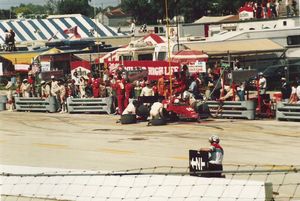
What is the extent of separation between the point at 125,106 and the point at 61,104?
13.6 feet

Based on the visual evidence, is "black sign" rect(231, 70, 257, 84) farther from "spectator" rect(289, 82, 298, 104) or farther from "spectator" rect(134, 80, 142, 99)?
"spectator" rect(134, 80, 142, 99)

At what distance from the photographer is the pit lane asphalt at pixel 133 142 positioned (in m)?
17.4

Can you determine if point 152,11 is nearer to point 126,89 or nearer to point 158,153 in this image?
point 126,89

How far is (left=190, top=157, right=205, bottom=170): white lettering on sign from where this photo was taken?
12.2m

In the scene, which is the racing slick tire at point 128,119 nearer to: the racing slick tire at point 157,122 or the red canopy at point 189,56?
the racing slick tire at point 157,122

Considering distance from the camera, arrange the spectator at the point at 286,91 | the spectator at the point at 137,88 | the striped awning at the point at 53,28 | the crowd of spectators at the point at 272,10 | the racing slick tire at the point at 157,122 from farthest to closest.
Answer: the striped awning at the point at 53,28
the crowd of spectators at the point at 272,10
the spectator at the point at 137,88
the spectator at the point at 286,91
the racing slick tire at the point at 157,122

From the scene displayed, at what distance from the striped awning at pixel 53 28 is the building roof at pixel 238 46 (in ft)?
83.9

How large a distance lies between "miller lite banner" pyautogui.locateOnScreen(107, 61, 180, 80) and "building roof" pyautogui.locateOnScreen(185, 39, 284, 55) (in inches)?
149

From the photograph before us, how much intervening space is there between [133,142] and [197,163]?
8.45 m

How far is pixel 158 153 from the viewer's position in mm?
18578

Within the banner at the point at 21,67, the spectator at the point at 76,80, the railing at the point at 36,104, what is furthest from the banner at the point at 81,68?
the banner at the point at 21,67

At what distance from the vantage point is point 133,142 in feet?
67.6

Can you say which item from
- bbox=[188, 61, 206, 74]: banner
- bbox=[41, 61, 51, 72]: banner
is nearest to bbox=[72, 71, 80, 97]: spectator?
bbox=[188, 61, 206, 74]: banner

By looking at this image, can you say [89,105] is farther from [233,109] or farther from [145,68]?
[233,109]
